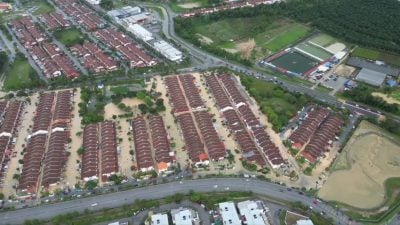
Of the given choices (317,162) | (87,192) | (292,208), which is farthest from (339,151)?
(87,192)

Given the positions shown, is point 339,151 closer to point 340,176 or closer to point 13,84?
point 340,176

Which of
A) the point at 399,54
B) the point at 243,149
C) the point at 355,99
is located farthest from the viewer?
the point at 399,54

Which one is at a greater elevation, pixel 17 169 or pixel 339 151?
pixel 339 151

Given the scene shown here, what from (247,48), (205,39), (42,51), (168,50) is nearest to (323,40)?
(247,48)

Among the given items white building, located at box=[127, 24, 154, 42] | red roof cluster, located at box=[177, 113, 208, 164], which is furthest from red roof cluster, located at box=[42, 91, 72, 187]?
white building, located at box=[127, 24, 154, 42]

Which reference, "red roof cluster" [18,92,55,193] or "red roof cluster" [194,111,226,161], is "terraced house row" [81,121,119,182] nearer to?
"red roof cluster" [18,92,55,193]

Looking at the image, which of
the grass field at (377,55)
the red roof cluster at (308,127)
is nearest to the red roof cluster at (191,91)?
the red roof cluster at (308,127)
